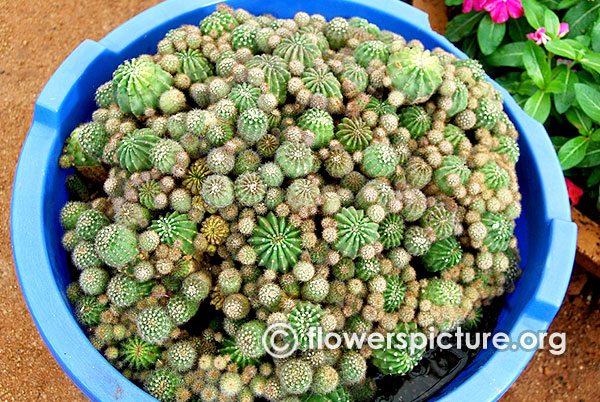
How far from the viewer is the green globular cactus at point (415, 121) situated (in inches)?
90.9

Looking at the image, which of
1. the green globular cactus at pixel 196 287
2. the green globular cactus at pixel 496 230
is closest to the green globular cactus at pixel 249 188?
the green globular cactus at pixel 196 287

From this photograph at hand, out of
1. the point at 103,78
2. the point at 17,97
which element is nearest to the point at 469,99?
the point at 103,78

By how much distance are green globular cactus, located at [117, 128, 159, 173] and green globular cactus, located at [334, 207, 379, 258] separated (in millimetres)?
834

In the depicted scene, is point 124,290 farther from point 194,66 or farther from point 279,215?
point 194,66

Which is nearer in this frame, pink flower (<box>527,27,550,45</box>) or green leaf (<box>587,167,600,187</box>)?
pink flower (<box>527,27,550,45</box>)

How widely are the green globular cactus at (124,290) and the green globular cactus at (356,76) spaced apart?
4.15 feet

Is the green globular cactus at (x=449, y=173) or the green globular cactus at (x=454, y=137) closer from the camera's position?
the green globular cactus at (x=449, y=173)

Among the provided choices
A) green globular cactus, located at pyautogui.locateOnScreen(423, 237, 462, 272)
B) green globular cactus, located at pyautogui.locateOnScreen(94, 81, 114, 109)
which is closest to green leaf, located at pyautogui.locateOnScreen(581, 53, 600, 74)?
green globular cactus, located at pyautogui.locateOnScreen(423, 237, 462, 272)

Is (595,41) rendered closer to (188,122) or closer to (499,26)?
(499,26)

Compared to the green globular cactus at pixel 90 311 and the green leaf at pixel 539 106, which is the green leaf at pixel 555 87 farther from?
the green globular cactus at pixel 90 311

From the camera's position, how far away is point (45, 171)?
7.76ft

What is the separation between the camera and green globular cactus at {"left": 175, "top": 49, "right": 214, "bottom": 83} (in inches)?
92.6

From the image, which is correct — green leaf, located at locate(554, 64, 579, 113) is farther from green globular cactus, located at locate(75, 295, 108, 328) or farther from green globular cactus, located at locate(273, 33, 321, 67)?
green globular cactus, located at locate(75, 295, 108, 328)

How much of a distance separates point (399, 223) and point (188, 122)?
3.24 ft
